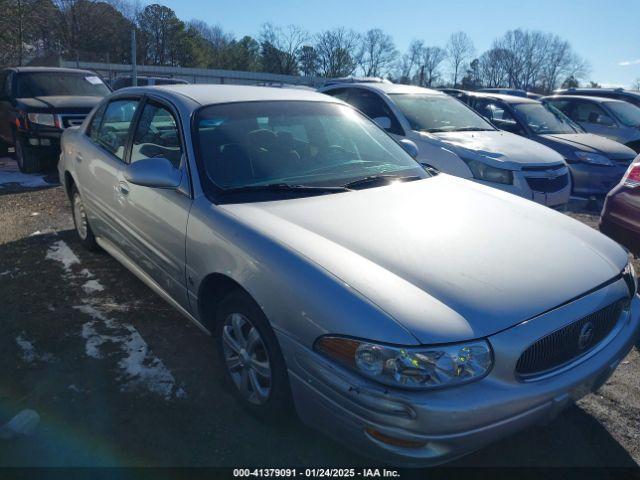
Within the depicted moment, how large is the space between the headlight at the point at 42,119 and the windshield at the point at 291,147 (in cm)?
604

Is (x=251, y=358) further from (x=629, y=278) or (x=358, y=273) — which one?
(x=629, y=278)

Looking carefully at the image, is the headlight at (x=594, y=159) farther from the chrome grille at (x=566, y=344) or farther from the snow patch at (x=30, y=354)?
the snow patch at (x=30, y=354)

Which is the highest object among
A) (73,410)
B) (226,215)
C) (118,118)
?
(118,118)

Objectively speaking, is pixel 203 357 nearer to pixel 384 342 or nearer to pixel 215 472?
pixel 215 472

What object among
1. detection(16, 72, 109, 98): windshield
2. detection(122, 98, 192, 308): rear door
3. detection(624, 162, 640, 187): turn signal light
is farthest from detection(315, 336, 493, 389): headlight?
detection(16, 72, 109, 98): windshield

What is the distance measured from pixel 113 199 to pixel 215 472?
222 cm

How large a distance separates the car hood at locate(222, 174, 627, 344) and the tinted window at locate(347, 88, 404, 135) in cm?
343

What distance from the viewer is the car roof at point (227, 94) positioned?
3.27 metres

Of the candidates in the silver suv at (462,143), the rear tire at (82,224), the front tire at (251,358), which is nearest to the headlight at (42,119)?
the rear tire at (82,224)

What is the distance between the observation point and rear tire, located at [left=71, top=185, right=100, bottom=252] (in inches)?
180

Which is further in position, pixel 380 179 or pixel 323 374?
pixel 380 179

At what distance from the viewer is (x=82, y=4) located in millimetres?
53281

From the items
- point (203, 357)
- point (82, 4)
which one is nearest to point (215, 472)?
point (203, 357)

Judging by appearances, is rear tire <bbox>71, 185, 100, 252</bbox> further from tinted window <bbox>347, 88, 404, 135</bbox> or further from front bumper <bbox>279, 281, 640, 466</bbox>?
tinted window <bbox>347, 88, 404, 135</bbox>
